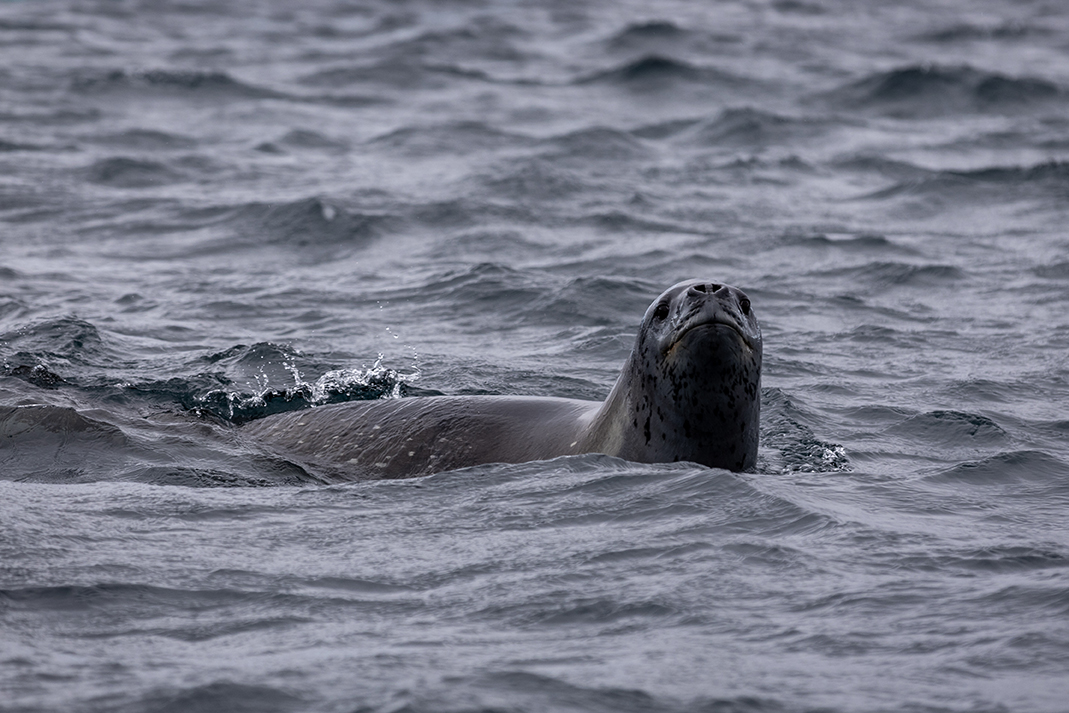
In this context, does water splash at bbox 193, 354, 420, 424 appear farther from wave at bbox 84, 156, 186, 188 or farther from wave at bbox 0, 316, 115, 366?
wave at bbox 84, 156, 186, 188

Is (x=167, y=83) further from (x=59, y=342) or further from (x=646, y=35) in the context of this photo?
(x=59, y=342)

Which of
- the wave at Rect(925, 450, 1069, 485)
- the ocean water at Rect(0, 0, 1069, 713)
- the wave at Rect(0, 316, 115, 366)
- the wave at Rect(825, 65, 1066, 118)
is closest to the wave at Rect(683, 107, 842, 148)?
the ocean water at Rect(0, 0, 1069, 713)

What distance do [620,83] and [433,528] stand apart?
17038mm

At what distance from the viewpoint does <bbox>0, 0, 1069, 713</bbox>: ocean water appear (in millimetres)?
4703

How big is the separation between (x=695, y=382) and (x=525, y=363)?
3484 mm

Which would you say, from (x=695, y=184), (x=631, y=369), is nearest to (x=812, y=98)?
(x=695, y=184)

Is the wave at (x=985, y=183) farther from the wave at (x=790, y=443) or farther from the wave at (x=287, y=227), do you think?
the wave at (x=790, y=443)

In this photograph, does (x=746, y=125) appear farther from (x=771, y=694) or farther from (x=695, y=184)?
(x=771, y=694)

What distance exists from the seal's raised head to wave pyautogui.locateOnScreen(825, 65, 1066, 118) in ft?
48.7

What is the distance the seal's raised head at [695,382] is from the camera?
21.1 feet

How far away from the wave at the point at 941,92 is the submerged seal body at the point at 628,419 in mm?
14559

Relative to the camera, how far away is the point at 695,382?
6.52 m

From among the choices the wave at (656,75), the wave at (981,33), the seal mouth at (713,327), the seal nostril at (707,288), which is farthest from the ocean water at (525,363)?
the wave at (981,33)

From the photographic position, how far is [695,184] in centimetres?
1636
